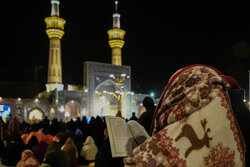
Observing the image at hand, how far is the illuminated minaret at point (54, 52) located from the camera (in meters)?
22.9

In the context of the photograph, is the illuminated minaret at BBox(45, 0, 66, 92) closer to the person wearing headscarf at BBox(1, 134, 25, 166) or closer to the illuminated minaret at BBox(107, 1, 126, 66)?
the illuminated minaret at BBox(107, 1, 126, 66)

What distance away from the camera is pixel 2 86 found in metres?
25.4

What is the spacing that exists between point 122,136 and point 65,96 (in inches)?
806

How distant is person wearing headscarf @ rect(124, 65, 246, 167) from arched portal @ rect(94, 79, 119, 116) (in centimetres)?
2065

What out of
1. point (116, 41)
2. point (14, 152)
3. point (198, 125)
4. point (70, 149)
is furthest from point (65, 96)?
point (198, 125)

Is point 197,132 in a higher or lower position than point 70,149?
higher

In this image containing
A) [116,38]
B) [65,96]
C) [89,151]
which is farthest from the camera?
[116,38]

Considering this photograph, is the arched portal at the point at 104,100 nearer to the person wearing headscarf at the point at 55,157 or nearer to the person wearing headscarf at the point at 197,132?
the person wearing headscarf at the point at 55,157

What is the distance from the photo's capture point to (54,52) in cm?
2338

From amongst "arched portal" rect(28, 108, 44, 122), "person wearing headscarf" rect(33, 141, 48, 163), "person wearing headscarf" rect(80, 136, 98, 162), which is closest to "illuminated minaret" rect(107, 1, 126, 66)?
"arched portal" rect(28, 108, 44, 122)

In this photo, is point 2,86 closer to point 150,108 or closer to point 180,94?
point 150,108

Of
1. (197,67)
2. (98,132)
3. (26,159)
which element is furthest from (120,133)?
(98,132)

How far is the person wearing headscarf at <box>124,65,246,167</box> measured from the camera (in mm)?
1006

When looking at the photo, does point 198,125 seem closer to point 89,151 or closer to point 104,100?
point 89,151
